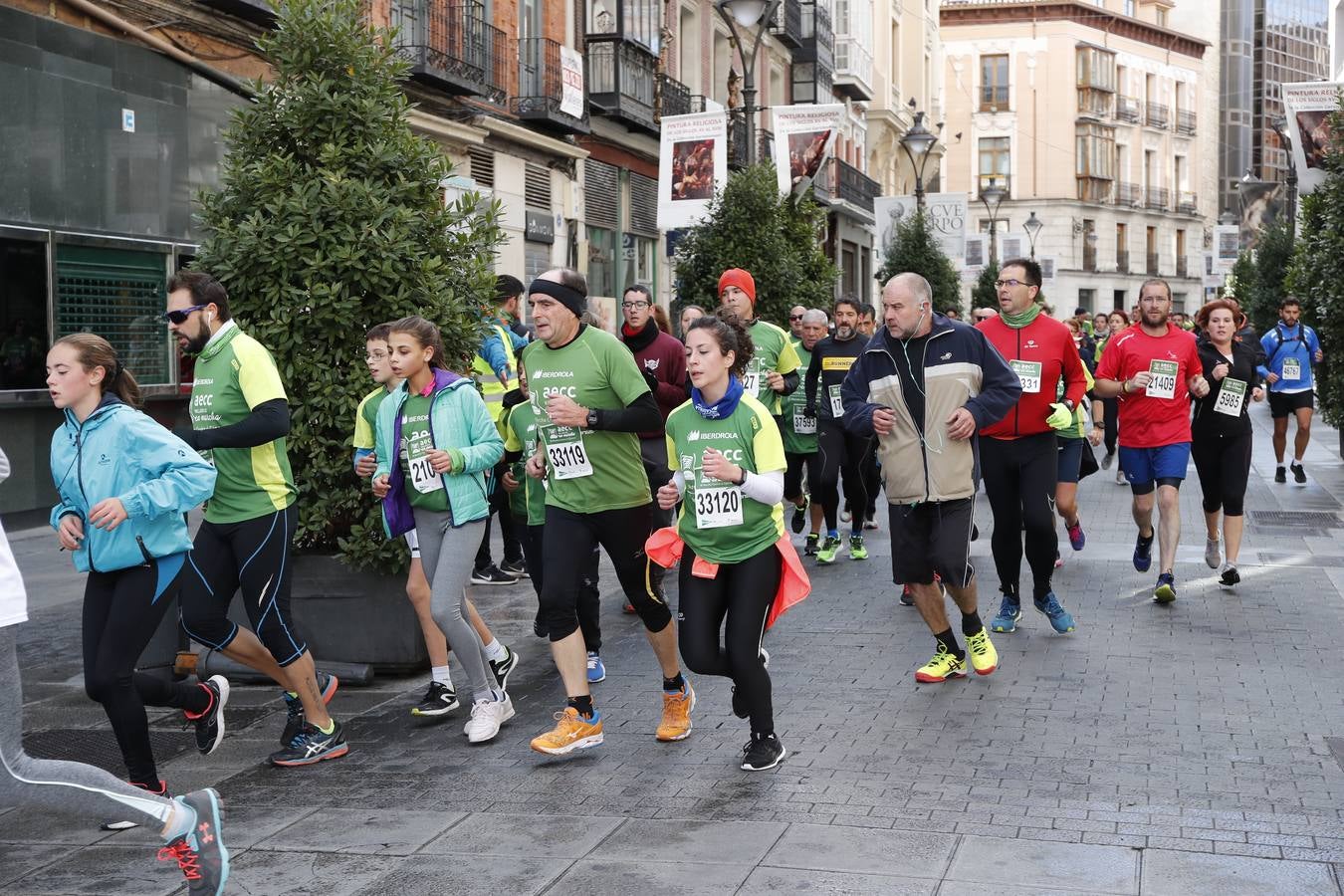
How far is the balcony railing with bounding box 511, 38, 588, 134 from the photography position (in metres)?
23.0

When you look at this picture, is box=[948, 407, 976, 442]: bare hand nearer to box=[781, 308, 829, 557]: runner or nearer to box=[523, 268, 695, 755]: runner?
box=[523, 268, 695, 755]: runner

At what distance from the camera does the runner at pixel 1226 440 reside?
1005cm

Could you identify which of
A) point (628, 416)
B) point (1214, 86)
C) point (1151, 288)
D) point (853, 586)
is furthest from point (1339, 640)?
point (1214, 86)

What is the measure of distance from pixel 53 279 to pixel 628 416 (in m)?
9.17

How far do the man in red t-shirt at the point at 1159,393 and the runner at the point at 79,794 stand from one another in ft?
21.7

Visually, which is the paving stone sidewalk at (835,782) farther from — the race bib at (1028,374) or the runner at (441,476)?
the race bib at (1028,374)

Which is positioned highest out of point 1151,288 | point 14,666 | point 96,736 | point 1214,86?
point 1214,86

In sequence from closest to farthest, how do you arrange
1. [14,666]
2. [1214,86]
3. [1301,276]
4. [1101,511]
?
[14,666] < [1101,511] < [1301,276] < [1214,86]

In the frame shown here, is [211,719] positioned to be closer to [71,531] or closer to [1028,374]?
[71,531]

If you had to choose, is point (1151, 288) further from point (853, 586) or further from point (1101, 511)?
point (1101, 511)

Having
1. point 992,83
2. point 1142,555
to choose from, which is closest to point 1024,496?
point 1142,555

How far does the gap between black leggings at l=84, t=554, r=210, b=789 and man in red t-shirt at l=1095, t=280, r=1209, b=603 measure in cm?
612

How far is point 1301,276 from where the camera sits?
18031mm

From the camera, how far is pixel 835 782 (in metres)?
5.73
